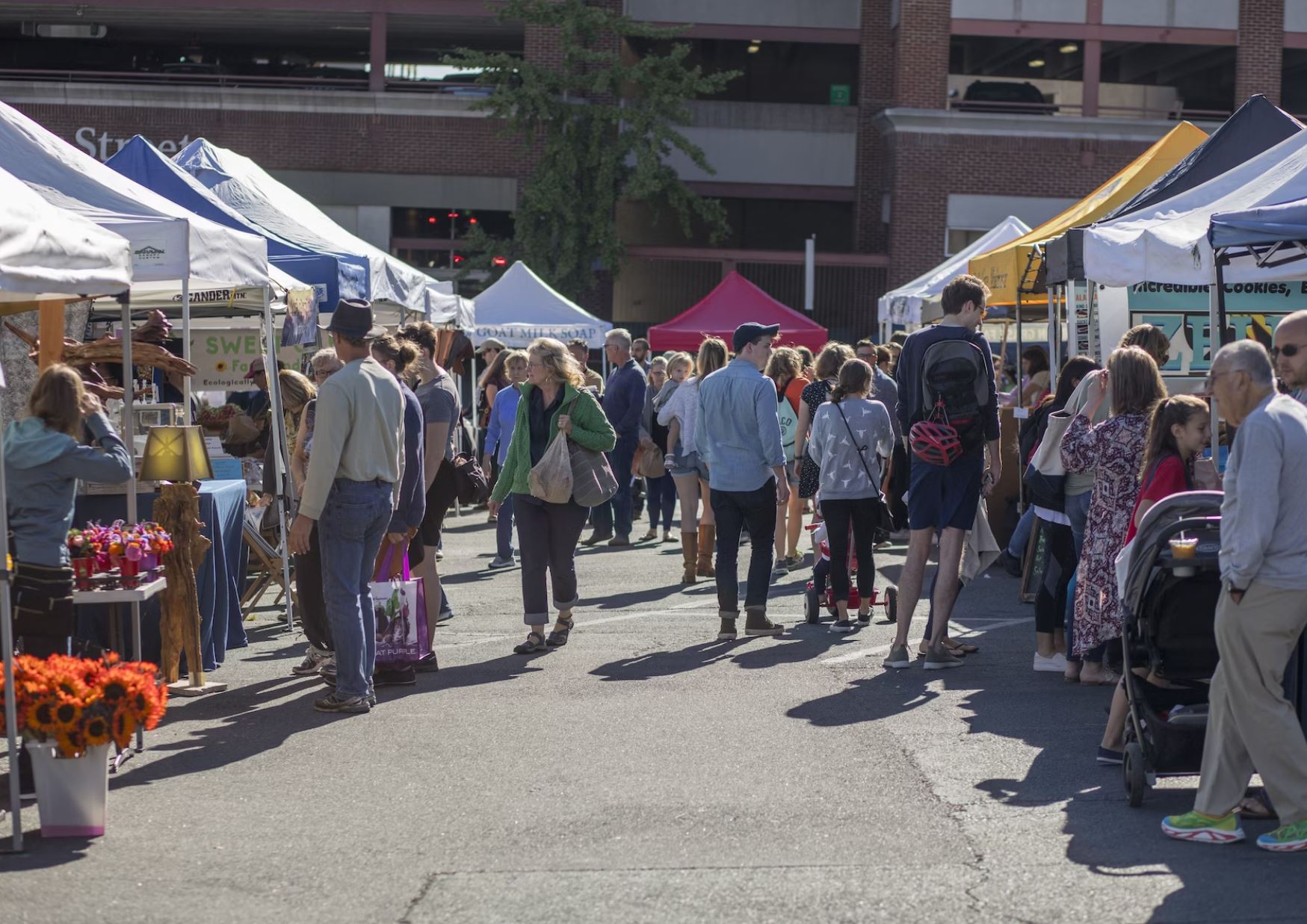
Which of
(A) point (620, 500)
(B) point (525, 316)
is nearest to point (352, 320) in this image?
(A) point (620, 500)

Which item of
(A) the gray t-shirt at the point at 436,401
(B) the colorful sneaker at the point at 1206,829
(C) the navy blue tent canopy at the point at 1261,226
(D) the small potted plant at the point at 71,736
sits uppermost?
(C) the navy blue tent canopy at the point at 1261,226

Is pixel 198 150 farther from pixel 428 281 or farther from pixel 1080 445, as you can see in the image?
pixel 1080 445

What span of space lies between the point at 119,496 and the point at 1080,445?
16.7 ft

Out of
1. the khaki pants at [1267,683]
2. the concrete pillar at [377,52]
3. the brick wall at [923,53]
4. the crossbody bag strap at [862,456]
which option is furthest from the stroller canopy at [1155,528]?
the concrete pillar at [377,52]

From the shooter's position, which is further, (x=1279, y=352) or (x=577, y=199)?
(x=577, y=199)

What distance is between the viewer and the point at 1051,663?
9211mm

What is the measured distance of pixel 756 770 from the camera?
695 centimetres

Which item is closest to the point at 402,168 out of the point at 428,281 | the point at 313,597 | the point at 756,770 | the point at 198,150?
the point at 428,281

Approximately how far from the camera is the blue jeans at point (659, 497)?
16.9m

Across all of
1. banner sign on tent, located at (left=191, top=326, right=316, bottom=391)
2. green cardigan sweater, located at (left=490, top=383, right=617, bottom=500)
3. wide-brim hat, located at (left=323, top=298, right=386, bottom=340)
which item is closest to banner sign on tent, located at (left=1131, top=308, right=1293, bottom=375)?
green cardigan sweater, located at (left=490, top=383, right=617, bottom=500)

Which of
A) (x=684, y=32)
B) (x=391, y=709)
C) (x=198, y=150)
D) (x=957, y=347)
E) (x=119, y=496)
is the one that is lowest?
(x=391, y=709)

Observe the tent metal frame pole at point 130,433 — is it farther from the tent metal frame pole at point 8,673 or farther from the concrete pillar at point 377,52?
the concrete pillar at point 377,52

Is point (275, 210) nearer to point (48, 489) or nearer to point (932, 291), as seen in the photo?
point (48, 489)

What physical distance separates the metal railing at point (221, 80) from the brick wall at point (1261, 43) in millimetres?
17071
